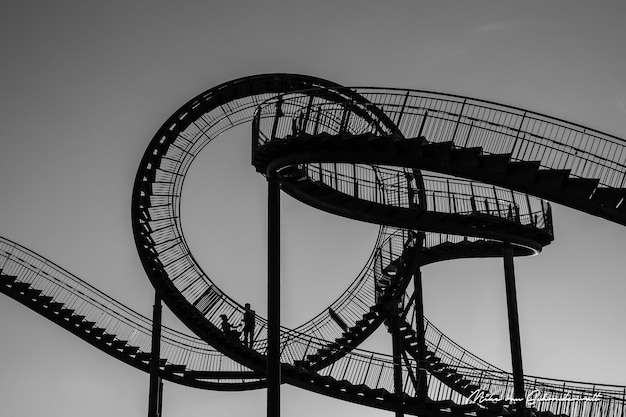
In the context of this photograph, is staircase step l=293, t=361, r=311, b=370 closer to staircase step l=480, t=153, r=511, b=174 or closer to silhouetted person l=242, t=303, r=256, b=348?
silhouetted person l=242, t=303, r=256, b=348

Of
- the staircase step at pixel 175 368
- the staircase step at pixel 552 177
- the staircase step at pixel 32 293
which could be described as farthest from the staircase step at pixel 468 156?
Answer: the staircase step at pixel 32 293

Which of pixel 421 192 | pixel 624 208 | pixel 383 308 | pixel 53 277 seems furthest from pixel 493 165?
pixel 53 277

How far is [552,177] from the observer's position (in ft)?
51.9

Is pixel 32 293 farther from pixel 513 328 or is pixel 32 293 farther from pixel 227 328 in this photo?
pixel 513 328

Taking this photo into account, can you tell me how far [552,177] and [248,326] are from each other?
8962 mm

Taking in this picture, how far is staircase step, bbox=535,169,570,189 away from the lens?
619 inches

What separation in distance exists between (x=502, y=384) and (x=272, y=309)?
6.13 meters

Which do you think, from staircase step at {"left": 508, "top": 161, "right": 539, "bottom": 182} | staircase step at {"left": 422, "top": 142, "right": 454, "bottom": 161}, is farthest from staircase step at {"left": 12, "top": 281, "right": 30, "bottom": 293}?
staircase step at {"left": 508, "top": 161, "right": 539, "bottom": 182}

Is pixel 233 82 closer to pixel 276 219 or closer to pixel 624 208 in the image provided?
pixel 276 219

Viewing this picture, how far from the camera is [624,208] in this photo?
15.8 meters

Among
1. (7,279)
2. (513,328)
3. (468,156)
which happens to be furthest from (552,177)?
(7,279)

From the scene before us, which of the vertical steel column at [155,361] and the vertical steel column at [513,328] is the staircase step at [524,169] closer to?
the vertical steel column at [513,328]

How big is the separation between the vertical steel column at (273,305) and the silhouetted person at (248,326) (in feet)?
15.5

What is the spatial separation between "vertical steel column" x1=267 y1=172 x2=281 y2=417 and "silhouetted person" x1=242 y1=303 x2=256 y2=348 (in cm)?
471
